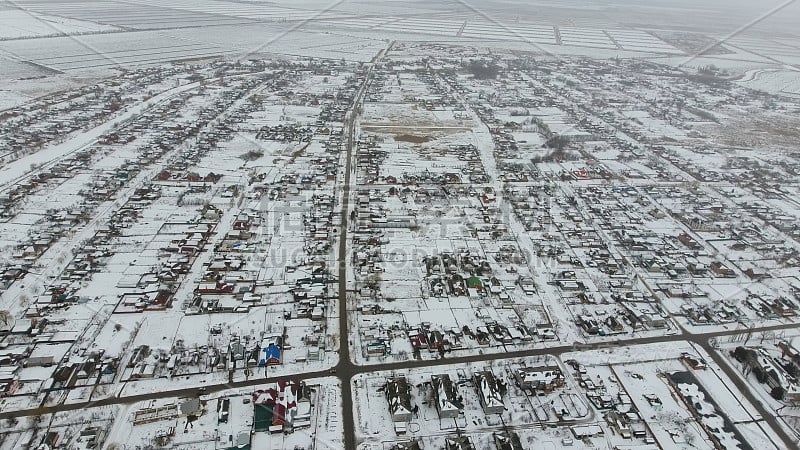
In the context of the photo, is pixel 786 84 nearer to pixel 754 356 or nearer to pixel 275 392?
pixel 754 356

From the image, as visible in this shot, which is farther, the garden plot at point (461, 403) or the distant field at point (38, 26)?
the distant field at point (38, 26)

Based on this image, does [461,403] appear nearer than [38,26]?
Yes

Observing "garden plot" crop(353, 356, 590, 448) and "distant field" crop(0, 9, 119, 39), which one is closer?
"garden plot" crop(353, 356, 590, 448)

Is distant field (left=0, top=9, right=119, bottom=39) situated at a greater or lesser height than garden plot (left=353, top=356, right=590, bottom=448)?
greater

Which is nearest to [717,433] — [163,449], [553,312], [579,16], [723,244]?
[553,312]

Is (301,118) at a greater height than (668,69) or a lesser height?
lesser

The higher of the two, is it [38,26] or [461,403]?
[38,26]

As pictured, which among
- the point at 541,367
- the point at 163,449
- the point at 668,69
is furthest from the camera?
the point at 668,69

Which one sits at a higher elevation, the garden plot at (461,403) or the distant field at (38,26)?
the distant field at (38,26)

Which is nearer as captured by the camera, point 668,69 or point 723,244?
point 723,244

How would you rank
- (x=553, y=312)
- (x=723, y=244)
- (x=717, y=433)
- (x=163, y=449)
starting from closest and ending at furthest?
1. (x=163, y=449)
2. (x=717, y=433)
3. (x=553, y=312)
4. (x=723, y=244)

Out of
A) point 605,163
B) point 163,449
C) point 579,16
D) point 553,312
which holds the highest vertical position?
point 579,16
